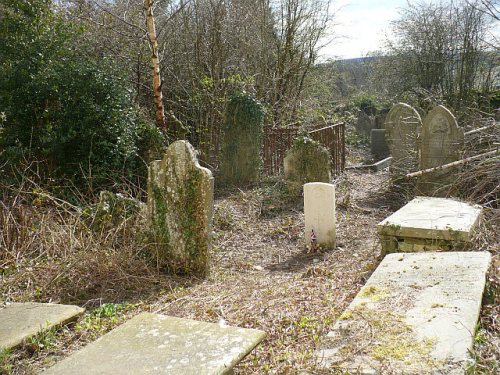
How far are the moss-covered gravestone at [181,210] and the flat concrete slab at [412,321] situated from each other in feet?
6.96

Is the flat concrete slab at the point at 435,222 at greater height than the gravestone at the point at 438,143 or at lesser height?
lesser

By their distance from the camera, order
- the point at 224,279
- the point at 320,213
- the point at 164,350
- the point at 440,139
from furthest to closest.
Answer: the point at 440,139, the point at 320,213, the point at 224,279, the point at 164,350

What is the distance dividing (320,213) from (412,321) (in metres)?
3.94

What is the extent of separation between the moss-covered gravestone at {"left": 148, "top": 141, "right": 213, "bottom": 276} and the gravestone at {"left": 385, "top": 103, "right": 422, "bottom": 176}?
5.69m

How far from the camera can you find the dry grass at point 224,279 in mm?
3406

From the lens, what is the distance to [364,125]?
20047 mm

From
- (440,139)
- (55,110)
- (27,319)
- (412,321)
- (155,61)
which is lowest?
(27,319)

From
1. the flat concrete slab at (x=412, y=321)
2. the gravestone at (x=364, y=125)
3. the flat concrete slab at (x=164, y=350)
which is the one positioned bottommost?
the flat concrete slab at (x=412, y=321)

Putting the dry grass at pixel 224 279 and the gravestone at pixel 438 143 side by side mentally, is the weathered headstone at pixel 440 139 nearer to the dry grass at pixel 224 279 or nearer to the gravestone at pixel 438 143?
the gravestone at pixel 438 143

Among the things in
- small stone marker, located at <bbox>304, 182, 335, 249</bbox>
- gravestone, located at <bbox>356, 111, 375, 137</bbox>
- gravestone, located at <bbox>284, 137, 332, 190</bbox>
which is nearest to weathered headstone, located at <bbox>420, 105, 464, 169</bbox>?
gravestone, located at <bbox>284, 137, 332, 190</bbox>

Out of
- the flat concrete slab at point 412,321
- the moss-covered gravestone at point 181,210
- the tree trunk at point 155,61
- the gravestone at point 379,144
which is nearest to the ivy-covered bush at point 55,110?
the tree trunk at point 155,61

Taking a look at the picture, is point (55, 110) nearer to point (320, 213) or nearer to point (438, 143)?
point (320, 213)

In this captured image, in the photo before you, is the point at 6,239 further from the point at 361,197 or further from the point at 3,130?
the point at 361,197

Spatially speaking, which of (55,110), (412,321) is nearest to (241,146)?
(55,110)
